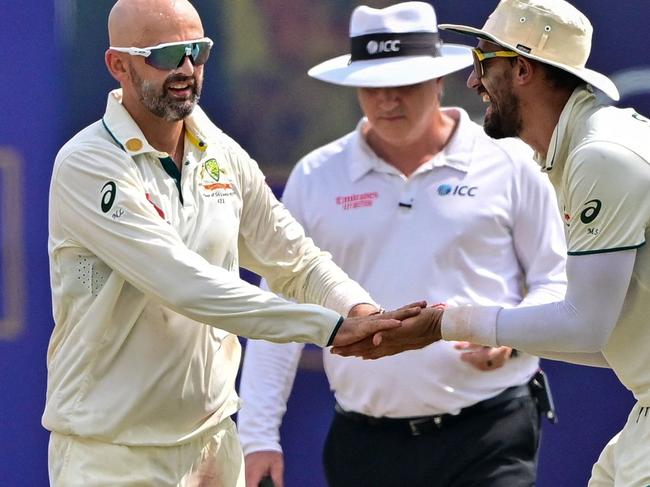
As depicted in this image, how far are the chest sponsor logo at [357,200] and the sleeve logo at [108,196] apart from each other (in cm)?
118

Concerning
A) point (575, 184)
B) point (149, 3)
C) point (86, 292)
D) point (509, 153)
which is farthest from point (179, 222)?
point (509, 153)

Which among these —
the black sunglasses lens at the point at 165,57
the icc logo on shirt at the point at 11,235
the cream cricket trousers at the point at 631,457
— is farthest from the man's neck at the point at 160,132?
the icc logo on shirt at the point at 11,235

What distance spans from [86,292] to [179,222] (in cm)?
30

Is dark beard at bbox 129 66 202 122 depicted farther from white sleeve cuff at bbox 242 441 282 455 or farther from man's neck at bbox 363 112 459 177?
white sleeve cuff at bbox 242 441 282 455

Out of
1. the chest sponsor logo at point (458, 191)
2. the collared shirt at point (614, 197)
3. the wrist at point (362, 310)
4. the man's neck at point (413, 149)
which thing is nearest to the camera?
the collared shirt at point (614, 197)

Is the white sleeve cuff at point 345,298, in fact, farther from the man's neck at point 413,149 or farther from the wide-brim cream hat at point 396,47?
the wide-brim cream hat at point 396,47

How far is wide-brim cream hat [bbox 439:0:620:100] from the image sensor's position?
3.90m

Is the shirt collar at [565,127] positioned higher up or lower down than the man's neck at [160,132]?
higher up

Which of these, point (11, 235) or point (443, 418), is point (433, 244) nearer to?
Answer: point (443, 418)

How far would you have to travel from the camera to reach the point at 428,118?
4938mm

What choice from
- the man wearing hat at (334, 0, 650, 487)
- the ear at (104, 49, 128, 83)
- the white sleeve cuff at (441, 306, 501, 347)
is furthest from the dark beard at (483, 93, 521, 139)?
the ear at (104, 49, 128, 83)

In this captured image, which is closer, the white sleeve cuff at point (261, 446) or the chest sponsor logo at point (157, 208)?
the chest sponsor logo at point (157, 208)

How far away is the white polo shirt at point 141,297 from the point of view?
12.5ft

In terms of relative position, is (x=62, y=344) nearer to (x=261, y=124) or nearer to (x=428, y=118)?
(x=428, y=118)
